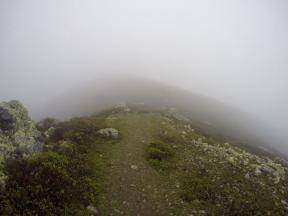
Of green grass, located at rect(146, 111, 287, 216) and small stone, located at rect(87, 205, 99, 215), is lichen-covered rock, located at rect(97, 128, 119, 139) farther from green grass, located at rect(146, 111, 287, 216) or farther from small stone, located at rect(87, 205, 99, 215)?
small stone, located at rect(87, 205, 99, 215)

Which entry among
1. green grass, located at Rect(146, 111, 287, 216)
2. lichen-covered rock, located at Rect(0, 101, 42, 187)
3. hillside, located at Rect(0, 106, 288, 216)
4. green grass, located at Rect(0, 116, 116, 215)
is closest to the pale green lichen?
hillside, located at Rect(0, 106, 288, 216)

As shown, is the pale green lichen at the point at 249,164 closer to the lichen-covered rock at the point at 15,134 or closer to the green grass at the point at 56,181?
the green grass at the point at 56,181

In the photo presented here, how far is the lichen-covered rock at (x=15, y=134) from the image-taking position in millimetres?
14383

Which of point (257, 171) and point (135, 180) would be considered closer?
point (135, 180)

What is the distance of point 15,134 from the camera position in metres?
15.7

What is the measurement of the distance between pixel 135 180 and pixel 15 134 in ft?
26.3

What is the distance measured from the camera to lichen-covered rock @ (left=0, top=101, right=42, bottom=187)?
1438cm

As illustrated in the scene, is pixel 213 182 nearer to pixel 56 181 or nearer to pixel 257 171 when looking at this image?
pixel 257 171

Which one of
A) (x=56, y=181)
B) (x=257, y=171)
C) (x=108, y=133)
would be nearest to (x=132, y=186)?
(x=56, y=181)

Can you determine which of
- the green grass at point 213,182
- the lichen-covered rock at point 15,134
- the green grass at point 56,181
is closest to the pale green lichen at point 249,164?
the green grass at point 213,182

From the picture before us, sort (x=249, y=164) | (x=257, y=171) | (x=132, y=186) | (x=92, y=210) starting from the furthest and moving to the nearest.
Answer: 1. (x=249, y=164)
2. (x=257, y=171)
3. (x=132, y=186)
4. (x=92, y=210)

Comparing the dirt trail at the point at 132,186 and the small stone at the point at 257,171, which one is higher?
the small stone at the point at 257,171

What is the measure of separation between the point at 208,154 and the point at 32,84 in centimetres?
17785

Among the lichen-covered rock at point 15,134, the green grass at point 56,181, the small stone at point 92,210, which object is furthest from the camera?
the lichen-covered rock at point 15,134
